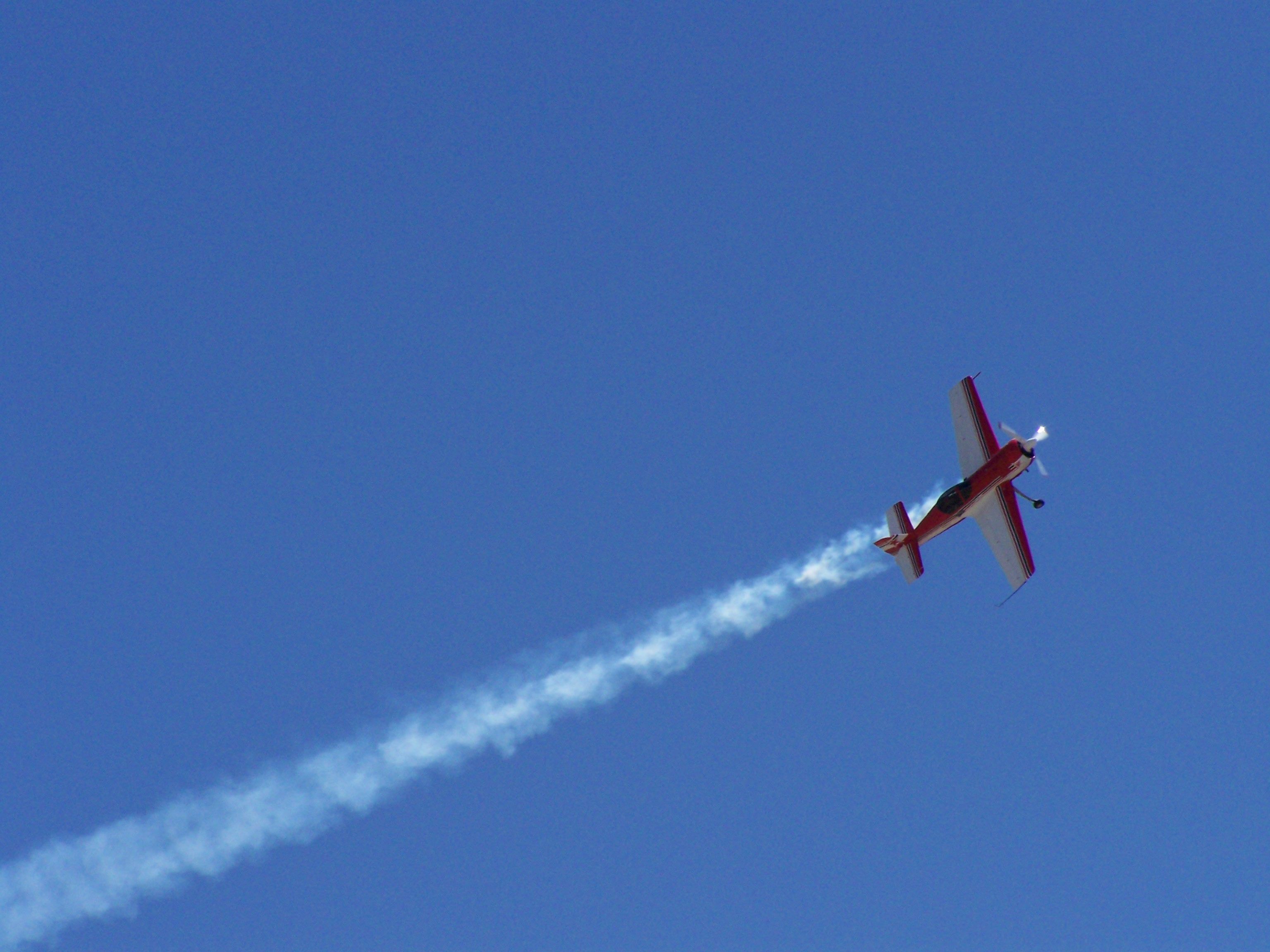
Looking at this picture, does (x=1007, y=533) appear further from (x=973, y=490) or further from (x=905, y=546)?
(x=905, y=546)

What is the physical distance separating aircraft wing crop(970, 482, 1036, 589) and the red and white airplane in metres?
0.02

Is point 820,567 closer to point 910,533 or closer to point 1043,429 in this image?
point 910,533

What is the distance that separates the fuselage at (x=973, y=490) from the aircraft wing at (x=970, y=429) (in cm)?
57

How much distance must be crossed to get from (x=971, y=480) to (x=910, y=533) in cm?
368

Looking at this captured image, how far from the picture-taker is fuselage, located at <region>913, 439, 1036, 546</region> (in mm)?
72125

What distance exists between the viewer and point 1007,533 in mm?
73562

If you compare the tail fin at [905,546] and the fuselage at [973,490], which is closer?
the fuselage at [973,490]

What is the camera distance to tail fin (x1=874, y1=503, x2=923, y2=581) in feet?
243

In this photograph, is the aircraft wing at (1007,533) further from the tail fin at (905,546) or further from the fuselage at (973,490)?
the tail fin at (905,546)

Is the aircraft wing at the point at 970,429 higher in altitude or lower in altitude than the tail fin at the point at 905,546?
higher

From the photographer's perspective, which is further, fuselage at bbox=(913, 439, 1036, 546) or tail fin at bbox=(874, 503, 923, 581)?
tail fin at bbox=(874, 503, 923, 581)

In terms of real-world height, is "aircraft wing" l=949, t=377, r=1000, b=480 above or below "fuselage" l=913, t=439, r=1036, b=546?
above

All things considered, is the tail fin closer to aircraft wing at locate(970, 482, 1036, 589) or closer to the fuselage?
the fuselage

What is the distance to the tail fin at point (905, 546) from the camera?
7419 cm
